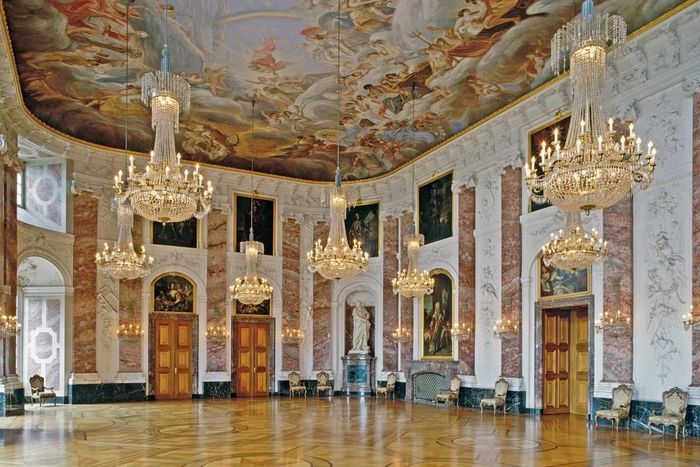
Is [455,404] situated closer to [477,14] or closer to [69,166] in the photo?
[477,14]

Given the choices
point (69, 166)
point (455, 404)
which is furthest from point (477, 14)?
point (69, 166)

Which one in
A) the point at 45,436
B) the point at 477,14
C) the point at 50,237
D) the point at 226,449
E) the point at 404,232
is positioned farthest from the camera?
the point at 404,232

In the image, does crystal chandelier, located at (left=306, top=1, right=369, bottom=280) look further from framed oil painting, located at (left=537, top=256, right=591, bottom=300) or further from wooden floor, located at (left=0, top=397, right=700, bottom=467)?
framed oil painting, located at (left=537, top=256, right=591, bottom=300)

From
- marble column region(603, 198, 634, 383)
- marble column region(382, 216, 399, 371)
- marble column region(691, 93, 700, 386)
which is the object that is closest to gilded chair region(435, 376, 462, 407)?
marble column region(382, 216, 399, 371)

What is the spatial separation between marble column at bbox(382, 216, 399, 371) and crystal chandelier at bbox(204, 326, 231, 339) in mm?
5311

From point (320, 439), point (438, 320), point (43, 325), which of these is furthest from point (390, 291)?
point (320, 439)

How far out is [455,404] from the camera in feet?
58.4

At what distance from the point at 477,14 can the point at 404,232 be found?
10493 millimetres

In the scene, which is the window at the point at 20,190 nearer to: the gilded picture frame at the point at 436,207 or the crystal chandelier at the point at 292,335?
the crystal chandelier at the point at 292,335

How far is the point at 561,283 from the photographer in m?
15.0

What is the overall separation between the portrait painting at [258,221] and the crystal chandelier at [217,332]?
2.71 m

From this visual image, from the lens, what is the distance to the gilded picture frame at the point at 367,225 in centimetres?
2342

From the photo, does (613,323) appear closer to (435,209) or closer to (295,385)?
(435,209)

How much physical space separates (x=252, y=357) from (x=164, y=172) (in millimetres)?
13976
